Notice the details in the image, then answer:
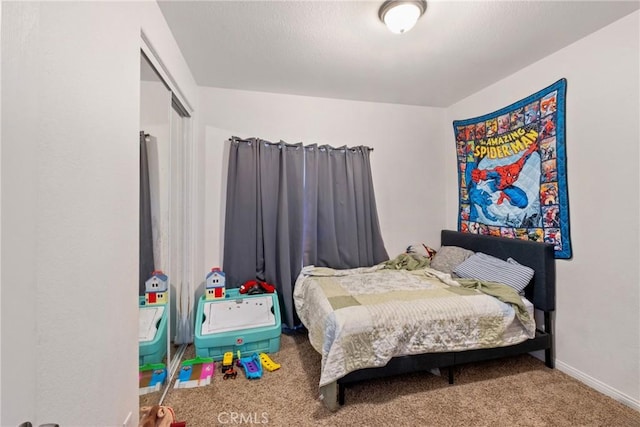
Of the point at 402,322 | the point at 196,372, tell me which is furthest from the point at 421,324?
the point at 196,372

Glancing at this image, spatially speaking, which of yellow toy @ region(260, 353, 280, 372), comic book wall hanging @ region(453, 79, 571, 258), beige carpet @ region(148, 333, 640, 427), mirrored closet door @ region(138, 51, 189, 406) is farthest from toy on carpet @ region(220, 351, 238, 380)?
comic book wall hanging @ region(453, 79, 571, 258)

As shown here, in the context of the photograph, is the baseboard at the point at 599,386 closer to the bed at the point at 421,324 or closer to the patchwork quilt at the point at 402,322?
the bed at the point at 421,324

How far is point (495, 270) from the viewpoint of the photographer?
2.24 meters

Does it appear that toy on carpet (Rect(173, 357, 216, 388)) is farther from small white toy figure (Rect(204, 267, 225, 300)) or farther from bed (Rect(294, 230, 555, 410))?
bed (Rect(294, 230, 555, 410))

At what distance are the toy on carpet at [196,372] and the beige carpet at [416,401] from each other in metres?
0.05

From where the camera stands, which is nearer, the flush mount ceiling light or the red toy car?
the flush mount ceiling light

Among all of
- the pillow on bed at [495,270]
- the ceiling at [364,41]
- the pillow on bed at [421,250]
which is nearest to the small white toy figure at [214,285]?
the ceiling at [364,41]

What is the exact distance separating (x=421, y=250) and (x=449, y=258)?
1.51 ft

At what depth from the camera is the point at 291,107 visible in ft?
9.34

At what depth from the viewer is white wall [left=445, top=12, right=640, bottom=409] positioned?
5.44 ft

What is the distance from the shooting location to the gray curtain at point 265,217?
2.60 meters

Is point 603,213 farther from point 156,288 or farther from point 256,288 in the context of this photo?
point 156,288

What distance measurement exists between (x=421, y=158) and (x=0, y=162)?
11.1 ft

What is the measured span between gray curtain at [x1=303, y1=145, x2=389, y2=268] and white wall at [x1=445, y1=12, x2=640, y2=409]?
1609mm
